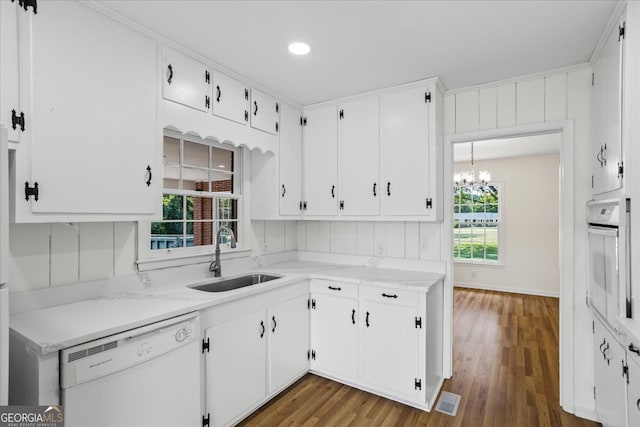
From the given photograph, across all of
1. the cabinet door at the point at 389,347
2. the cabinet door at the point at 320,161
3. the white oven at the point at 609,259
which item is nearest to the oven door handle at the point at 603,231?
the white oven at the point at 609,259

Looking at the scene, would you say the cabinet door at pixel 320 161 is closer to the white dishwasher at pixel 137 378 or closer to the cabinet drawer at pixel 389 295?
the cabinet drawer at pixel 389 295

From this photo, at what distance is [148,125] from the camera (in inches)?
79.0

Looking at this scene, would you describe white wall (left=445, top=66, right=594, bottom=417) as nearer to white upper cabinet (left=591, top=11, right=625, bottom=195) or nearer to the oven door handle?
white upper cabinet (left=591, top=11, right=625, bottom=195)

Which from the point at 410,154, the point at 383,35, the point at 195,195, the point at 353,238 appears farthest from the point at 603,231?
the point at 195,195

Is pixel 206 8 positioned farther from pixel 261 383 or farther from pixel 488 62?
pixel 261 383

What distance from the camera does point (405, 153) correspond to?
2805 mm

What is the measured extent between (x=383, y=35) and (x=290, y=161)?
1489mm

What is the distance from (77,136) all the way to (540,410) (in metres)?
3.46

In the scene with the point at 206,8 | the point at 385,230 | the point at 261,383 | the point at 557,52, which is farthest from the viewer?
the point at 385,230

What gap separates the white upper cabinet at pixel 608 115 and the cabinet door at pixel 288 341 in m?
2.24

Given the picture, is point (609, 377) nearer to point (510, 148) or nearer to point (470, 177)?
point (510, 148)

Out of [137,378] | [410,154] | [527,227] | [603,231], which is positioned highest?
[410,154]

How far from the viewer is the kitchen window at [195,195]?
256 cm

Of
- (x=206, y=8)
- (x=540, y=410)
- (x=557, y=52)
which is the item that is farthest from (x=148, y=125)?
(x=540, y=410)
